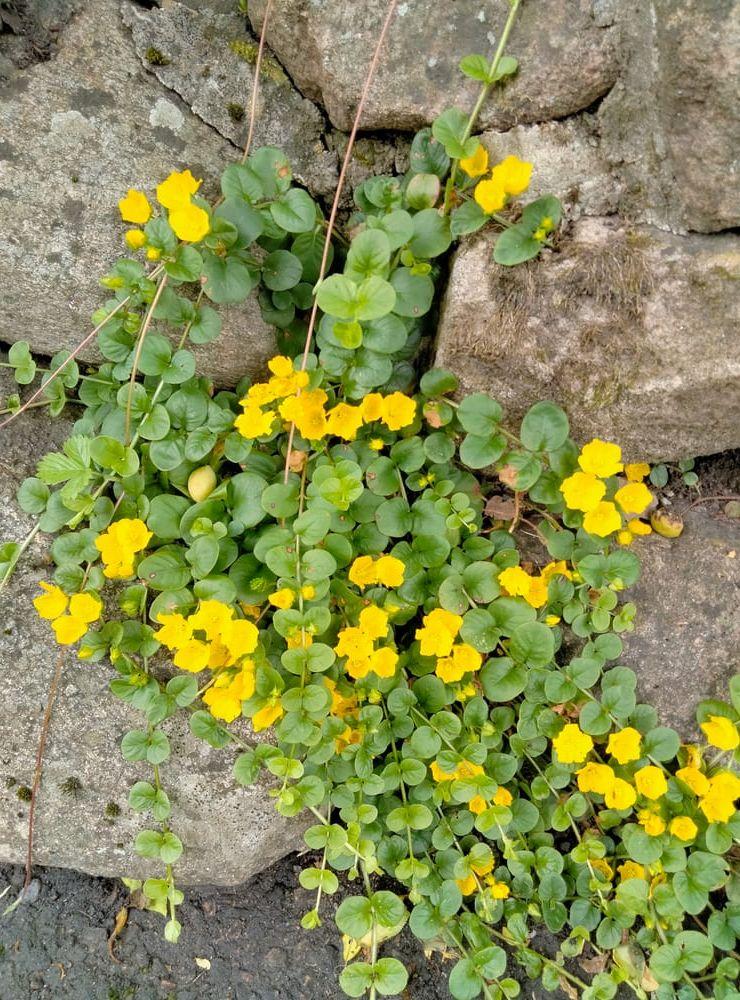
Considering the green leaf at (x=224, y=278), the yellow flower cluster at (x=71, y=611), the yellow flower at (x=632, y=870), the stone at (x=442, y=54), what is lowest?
the yellow flower at (x=632, y=870)

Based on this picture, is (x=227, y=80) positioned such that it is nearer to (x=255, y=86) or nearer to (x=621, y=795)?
(x=255, y=86)

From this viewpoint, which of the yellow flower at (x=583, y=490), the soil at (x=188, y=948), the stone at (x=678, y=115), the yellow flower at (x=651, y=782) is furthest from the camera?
the soil at (x=188, y=948)

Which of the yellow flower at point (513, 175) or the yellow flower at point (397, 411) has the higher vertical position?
the yellow flower at point (513, 175)

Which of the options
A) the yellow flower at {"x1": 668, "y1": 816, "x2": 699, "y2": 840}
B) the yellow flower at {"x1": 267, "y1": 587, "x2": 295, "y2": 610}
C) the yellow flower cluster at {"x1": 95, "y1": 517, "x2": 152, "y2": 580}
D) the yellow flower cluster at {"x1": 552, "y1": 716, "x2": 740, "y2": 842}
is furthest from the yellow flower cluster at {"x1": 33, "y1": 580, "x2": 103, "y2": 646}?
the yellow flower at {"x1": 668, "y1": 816, "x2": 699, "y2": 840}

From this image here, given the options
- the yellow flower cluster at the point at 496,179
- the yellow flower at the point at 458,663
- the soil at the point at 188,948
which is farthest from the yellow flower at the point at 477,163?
the soil at the point at 188,948

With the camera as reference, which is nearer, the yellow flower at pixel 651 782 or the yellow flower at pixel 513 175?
the yellow flower at pixel 513 175

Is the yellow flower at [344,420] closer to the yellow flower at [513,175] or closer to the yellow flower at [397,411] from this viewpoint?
the yellow flower at [397,411]

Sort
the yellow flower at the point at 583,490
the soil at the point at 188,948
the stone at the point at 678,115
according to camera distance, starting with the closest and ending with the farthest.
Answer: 1. the stone at the point at 678,115
2. the yellow flower at the point at 583,490
3. the soil at the point at 188,948
